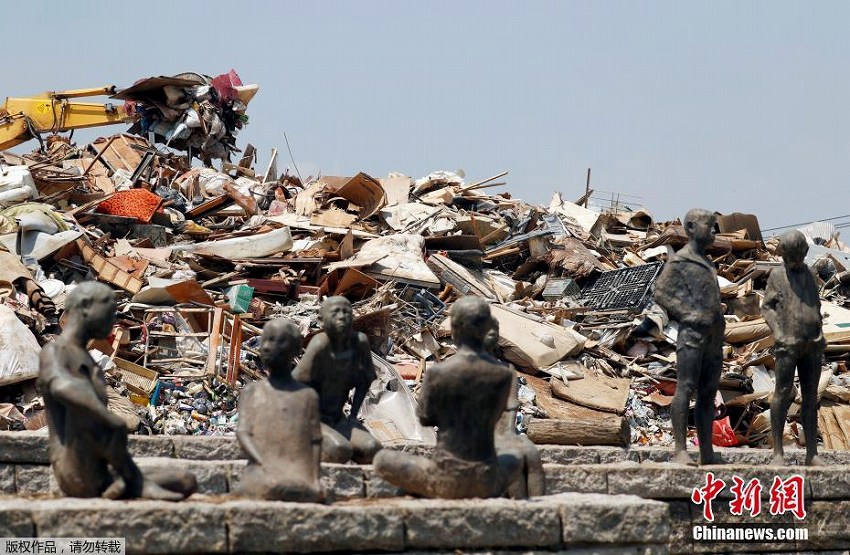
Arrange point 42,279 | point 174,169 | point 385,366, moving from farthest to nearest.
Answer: point 174,169 < point 42,279 < point 385,366

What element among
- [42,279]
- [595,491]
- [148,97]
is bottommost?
[595,491]

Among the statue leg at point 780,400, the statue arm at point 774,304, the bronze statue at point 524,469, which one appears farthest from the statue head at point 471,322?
the statue leg at point 780,400

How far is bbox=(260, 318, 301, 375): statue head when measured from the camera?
23.1ft

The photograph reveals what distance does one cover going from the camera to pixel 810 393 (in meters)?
10.4

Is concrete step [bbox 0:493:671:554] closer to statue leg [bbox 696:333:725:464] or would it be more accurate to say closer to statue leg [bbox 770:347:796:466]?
statue leg [bbox 696:333:725:464]

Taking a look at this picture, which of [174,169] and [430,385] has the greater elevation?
[174,169]

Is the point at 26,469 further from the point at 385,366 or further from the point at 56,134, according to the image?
the point at 56,134

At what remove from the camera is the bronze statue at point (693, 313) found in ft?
31.5

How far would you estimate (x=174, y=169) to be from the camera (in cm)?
2617

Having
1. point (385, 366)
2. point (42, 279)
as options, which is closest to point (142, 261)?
point (42, 279)

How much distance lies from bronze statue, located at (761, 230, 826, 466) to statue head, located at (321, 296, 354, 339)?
3813mm

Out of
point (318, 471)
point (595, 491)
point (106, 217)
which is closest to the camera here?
point (318, 471)

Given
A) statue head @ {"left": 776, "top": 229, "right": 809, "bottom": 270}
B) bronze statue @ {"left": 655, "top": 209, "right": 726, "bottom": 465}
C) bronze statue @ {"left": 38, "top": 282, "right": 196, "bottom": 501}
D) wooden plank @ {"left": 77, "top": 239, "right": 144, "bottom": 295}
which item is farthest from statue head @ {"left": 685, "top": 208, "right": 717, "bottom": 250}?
wooden plank @ {"left": 77, "top": 239, "right": 144, "bottom": 295}

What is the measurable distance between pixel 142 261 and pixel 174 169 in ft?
25.5
